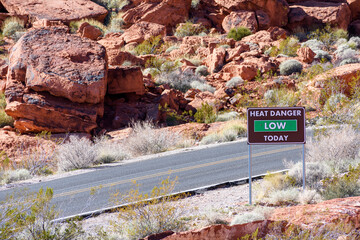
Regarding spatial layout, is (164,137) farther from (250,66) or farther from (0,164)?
(250,66)

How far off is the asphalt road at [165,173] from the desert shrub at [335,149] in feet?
2.91

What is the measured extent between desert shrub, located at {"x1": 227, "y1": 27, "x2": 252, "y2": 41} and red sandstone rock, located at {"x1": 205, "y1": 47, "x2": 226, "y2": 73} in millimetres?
5319

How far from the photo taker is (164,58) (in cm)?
3077

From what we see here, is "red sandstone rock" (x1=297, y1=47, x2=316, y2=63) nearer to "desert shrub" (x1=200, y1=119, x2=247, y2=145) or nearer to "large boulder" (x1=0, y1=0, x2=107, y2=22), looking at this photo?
"desert shrub" (x1=200, y1=119, x2=247, y2=145)

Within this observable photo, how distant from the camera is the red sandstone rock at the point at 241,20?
116 feet

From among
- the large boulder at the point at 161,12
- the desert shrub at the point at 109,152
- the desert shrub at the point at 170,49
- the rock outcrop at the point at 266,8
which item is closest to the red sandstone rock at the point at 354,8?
the rock outcrop at the point at 266,8

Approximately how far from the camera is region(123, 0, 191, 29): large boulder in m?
37.4

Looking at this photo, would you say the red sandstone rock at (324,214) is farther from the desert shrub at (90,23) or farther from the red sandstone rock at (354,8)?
the red sandstone rock at (354,8)

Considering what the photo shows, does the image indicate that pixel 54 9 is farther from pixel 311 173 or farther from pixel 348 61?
pixel 311 173

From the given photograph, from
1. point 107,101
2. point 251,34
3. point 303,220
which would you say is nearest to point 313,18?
point 251,34

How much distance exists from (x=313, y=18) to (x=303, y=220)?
34.1m

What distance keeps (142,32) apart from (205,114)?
16.6 metres

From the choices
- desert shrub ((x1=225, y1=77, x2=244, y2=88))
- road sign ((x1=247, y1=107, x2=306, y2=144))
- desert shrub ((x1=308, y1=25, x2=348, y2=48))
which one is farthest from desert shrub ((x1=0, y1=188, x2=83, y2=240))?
desert shrub ((x1=308, y1=25, x2=348, y2=48))

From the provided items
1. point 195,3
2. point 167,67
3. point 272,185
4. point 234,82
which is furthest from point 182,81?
point 272,185
